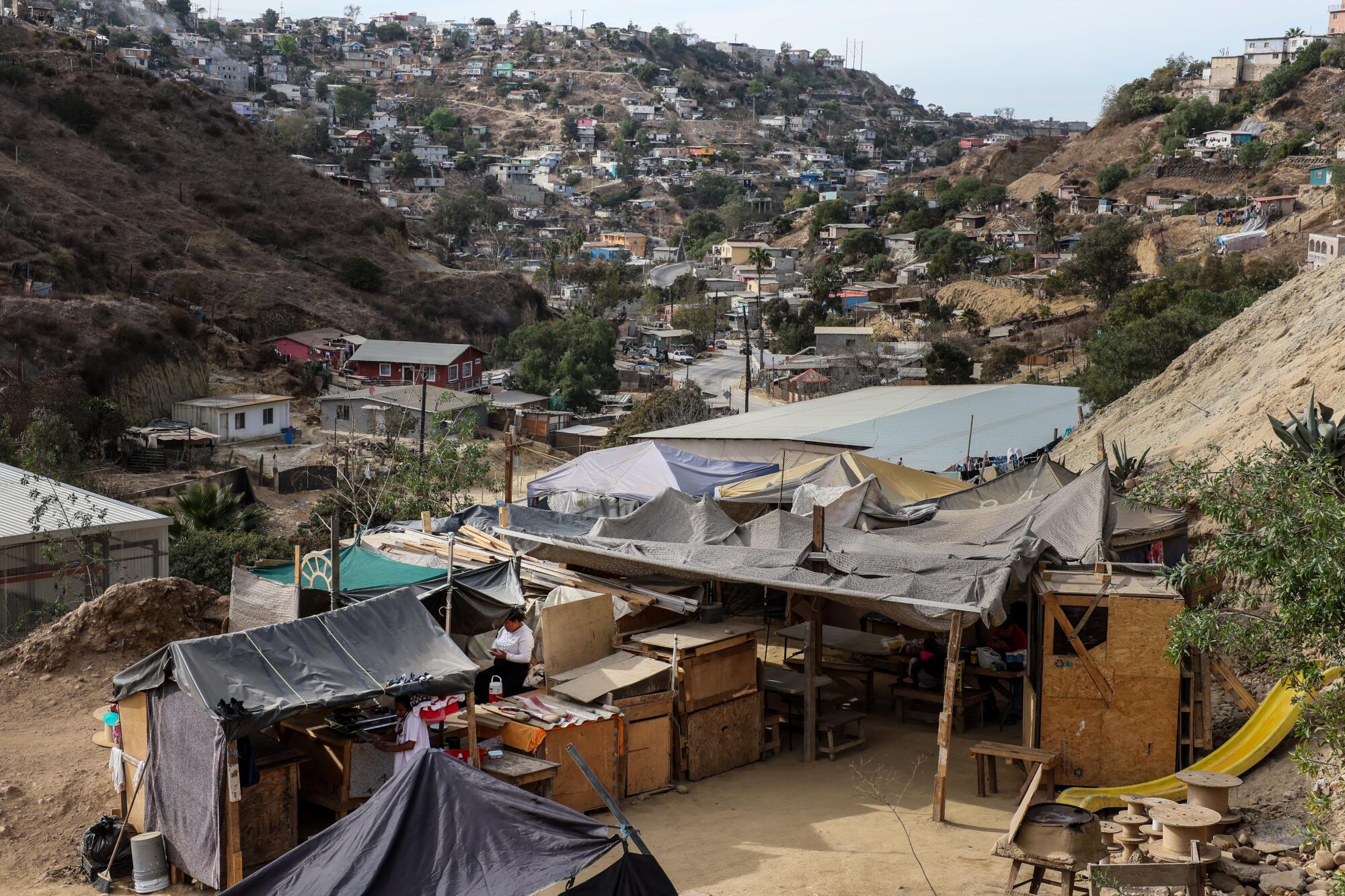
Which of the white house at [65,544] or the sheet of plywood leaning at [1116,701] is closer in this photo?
the sheet of plywood leaning at [1116,701]

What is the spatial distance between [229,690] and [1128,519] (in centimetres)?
978

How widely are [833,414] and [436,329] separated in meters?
46.7

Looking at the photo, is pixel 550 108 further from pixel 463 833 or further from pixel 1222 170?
pixel 463 833

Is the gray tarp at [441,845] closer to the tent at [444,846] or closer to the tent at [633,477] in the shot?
the tent at [444,846]

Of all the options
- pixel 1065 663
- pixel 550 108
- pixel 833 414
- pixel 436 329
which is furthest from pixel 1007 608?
pixel 550 108

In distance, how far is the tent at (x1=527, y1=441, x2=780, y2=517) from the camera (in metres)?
18.3

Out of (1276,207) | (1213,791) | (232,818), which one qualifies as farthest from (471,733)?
(1276,207)

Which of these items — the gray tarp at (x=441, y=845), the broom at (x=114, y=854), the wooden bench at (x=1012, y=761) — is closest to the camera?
the gray tarp at (x=441, y=845)

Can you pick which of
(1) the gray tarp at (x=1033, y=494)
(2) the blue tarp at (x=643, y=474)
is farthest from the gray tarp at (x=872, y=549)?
(2) the blue tarp at (x=643, y=474)

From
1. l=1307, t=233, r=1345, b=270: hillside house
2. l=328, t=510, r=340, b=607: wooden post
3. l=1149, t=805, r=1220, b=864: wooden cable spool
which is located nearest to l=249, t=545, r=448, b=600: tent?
l=328, t=510, r=340, b=607: wooden post

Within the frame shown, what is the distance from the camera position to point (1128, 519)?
1359 cm

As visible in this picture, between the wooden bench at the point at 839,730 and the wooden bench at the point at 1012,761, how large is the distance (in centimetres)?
142

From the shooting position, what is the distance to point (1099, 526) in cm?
1220

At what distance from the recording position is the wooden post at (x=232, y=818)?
841cm
